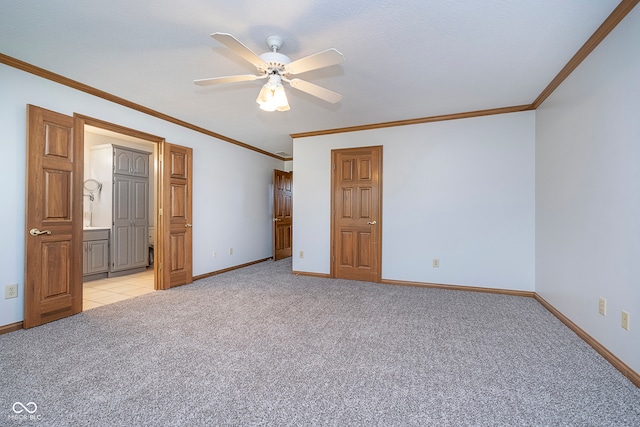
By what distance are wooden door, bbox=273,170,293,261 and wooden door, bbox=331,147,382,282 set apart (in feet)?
6.77

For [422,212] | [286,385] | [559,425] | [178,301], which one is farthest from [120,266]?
[559,425]

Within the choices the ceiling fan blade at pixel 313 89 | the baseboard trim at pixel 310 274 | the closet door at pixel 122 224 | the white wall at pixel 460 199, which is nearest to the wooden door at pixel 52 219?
the closet door at pixel 122 224

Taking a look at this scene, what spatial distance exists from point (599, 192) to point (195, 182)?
4.81 m

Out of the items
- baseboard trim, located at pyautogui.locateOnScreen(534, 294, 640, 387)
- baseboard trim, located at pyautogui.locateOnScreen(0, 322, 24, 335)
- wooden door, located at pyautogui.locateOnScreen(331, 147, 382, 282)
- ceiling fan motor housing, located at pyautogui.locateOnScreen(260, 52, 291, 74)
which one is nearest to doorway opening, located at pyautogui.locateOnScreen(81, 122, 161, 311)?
baseboard trim, located at pyautogui.locateOnScreen(0, 322, 24, 335)

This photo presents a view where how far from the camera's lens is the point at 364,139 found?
4629 millimetres

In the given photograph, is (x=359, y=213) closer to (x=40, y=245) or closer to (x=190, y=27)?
(x=190, y=27)

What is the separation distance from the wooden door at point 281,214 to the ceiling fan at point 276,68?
162 inches

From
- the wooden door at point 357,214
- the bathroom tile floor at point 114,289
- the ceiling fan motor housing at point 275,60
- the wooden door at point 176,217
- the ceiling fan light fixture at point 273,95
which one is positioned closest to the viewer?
the ceiling fan motor housing at point 275,60

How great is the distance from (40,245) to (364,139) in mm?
4122

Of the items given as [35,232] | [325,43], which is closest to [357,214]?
[325,43]

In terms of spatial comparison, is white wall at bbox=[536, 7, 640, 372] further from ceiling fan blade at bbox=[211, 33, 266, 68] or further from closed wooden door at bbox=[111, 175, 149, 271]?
closed wooden door at bbox=[111, 175, 149, 271]

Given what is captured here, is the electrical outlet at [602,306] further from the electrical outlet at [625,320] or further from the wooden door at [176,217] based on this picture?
the wooden door at [176,217]

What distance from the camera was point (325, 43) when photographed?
2.33m

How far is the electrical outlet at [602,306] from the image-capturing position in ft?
7.28
